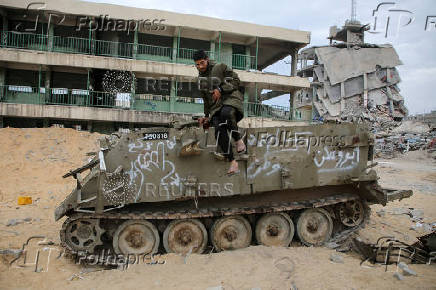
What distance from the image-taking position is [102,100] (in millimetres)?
21031

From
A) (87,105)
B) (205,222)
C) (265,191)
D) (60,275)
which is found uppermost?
(87,105)

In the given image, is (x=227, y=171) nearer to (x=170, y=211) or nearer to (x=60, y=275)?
(x=170, y=211)

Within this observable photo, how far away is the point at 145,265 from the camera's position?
552cm

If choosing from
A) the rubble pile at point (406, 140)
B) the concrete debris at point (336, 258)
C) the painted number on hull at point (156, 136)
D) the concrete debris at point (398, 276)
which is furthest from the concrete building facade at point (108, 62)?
the concrete debris at point (398, 276)

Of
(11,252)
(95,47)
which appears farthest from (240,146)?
(95,47)

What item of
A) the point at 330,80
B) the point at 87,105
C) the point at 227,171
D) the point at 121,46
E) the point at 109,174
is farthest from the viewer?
the point at 330,80

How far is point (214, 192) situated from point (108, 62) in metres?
16.0

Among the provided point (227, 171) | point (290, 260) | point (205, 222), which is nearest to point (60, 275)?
point (205, 222)

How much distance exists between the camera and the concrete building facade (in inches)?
763

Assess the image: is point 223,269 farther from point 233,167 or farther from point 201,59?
point 201,59

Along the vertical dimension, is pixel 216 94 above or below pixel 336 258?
above

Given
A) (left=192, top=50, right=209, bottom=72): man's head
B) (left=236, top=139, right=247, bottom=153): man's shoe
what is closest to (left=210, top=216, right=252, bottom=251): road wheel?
(left=236, top=139, right=247, bottom=153): man's shoe

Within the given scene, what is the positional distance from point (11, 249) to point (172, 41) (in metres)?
19.5

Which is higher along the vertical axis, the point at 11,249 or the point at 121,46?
the point at 121,46
